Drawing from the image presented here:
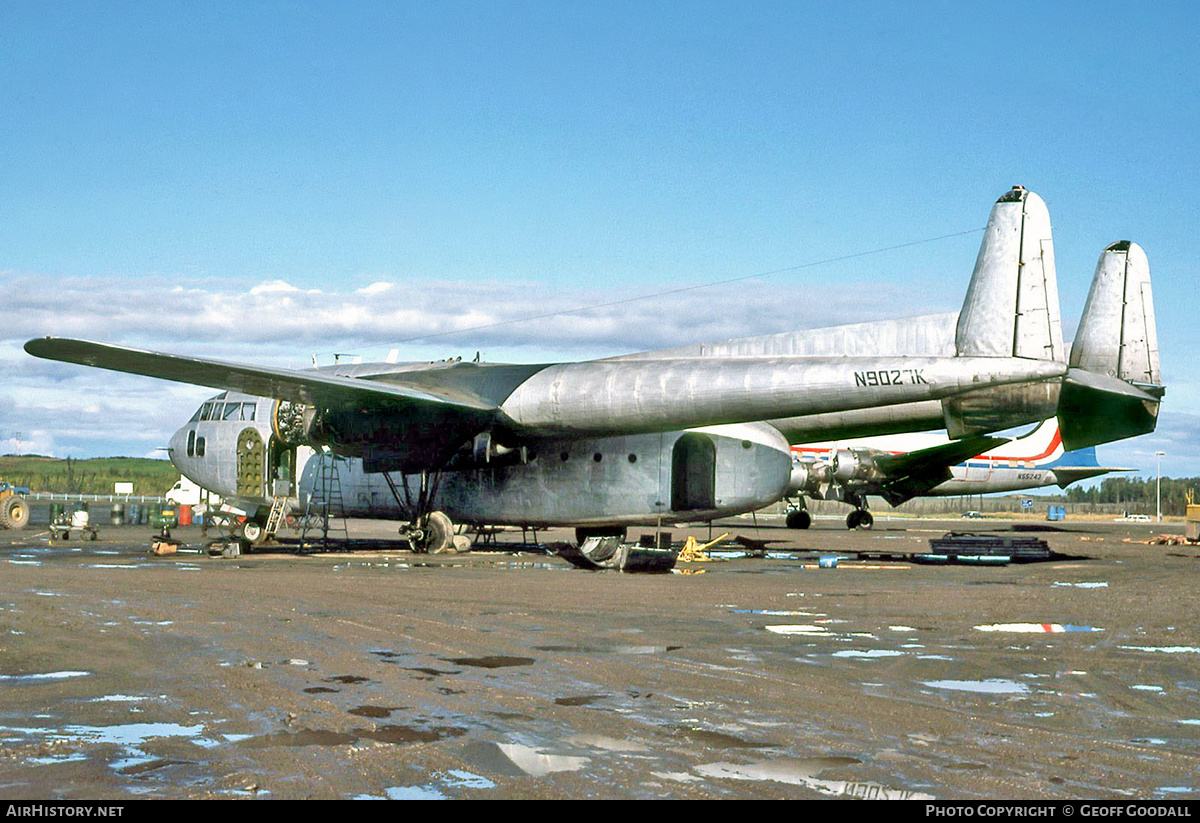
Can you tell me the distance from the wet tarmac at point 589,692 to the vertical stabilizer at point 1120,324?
8.85 meters

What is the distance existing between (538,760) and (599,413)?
20854 millimetres

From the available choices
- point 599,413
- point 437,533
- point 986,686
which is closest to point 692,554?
point 599,413

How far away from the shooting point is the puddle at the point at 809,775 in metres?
6.48

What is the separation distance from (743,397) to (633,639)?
1307cm

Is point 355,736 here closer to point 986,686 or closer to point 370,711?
point 370,711

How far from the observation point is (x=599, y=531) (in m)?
35.3

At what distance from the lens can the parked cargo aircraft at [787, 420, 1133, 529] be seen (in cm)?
5181

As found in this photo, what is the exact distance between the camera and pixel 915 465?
50.7m

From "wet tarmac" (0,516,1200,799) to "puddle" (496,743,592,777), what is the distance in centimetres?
3

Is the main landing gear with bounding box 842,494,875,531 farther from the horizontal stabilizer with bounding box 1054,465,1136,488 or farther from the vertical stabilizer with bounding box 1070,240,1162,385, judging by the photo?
the vertical stabilizer with bounding box 1070,240,1162,385

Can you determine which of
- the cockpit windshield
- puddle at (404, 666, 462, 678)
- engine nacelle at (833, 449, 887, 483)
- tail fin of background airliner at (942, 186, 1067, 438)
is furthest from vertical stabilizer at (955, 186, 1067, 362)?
engine nacelle at (833, 449, 887, 483)

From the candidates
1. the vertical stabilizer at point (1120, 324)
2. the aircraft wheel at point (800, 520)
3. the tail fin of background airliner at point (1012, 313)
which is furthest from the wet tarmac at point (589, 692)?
the aircraft wheel at point (800, 520)

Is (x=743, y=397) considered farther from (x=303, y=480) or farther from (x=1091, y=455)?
(x=1091, y=455)
